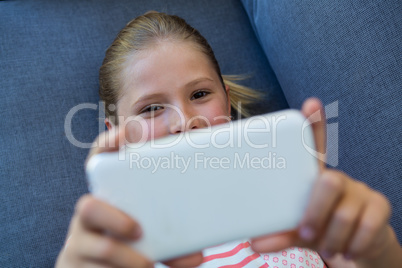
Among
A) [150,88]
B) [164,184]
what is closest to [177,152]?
[164,184]

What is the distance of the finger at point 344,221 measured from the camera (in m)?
0.40

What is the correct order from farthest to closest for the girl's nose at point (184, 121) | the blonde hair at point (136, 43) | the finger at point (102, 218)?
1. the blonde hair at point (136, 43)
2. the girl's nose at point (184, 121)
3. the finger at point (102, 218)

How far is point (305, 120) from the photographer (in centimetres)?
42

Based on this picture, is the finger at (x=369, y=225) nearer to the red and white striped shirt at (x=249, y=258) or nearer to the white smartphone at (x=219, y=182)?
the white smartphone at (x=219, y=182)

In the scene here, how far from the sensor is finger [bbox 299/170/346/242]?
39 cm

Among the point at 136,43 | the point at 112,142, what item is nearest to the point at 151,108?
the point at 136,43

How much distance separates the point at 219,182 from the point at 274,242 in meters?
0.09

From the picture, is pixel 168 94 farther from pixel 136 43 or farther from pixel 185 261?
pixel 185 261

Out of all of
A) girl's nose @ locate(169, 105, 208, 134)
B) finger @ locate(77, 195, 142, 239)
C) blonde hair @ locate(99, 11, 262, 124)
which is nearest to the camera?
finger @ locate(77, 195, 142, 239)

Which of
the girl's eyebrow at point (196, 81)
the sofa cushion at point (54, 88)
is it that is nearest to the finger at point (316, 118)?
the girl's eyebrow at point (196, 81)

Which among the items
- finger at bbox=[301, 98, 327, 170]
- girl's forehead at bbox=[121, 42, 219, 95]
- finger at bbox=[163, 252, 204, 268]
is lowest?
finger at bbox=[163, 252, 204, 268]

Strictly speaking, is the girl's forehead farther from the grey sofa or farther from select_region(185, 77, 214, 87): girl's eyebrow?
the grey sofa

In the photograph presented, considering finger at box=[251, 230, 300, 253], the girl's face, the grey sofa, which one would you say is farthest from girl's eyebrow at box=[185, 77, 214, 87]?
finger at box=[251, 230, 300, 253]

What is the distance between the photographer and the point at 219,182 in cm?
43
